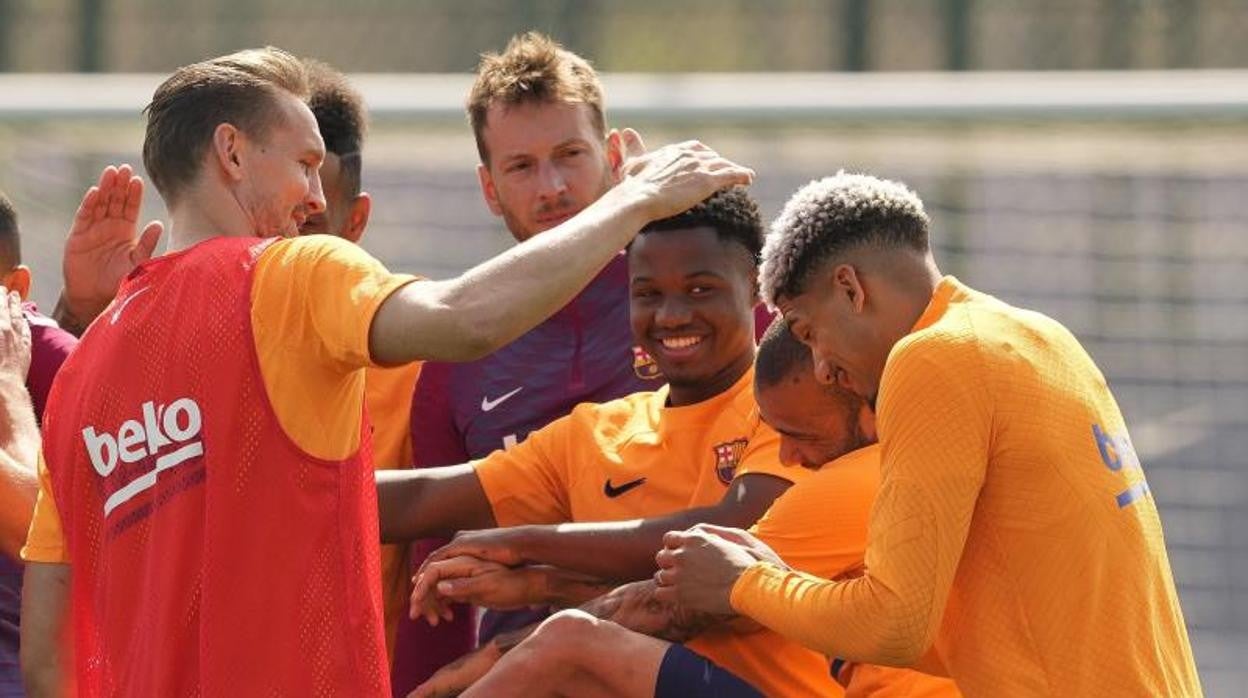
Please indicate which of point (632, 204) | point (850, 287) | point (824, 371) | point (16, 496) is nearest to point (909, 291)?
point (850, 287)

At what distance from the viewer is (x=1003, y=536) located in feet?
14.0

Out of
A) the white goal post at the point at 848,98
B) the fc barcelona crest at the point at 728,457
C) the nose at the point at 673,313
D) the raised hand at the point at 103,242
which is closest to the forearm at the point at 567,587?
the fc barcelona crest at the point at 728,457

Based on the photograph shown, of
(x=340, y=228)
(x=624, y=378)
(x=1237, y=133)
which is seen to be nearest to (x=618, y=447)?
(x=624, y=378)

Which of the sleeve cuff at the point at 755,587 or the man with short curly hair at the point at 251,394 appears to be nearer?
the man with short curly hair at the point at 251,394

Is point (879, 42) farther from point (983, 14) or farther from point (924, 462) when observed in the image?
point (924, 462)

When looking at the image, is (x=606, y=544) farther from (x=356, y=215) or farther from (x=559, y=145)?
(x=356, y=215)

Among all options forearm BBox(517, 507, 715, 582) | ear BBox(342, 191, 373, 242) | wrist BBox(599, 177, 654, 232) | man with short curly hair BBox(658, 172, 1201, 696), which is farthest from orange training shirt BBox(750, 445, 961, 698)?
ear BBox(342, 191, 373, 242)

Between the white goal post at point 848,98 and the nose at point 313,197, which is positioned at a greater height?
the nose at point 313,197

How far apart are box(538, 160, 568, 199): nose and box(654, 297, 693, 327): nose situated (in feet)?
1.96

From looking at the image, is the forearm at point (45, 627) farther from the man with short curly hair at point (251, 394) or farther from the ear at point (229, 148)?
the ear at point (229, 148)

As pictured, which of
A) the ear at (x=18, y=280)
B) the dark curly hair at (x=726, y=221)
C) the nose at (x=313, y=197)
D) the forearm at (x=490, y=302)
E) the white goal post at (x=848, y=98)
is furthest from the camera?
the white goal post at (x=848, y=98)

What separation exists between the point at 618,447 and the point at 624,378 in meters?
0.46

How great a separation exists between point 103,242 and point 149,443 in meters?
1.68

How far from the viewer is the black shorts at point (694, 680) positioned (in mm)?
4738
